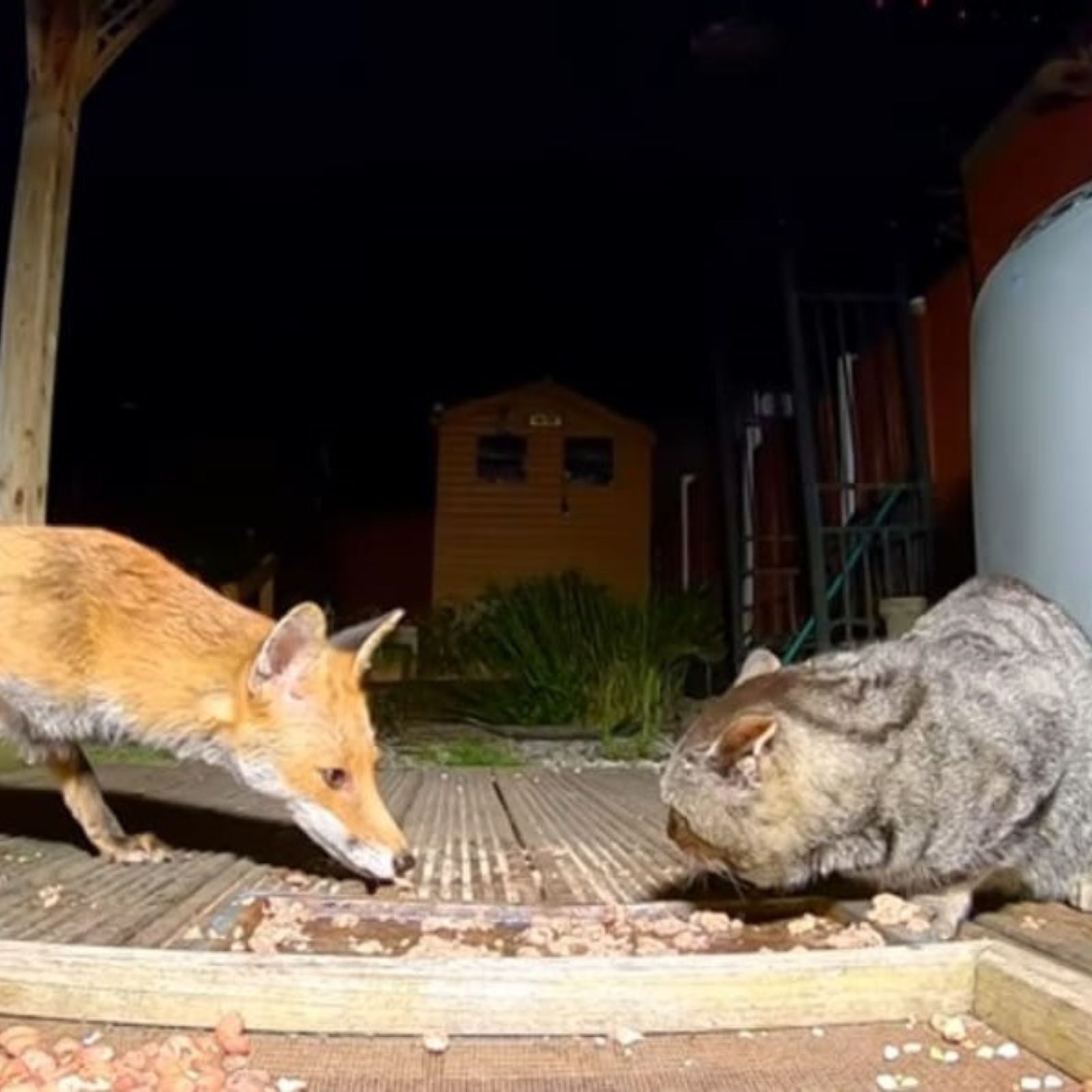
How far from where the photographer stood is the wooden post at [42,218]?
4086mm

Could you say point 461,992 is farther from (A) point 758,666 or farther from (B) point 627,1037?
(A) point 758,666

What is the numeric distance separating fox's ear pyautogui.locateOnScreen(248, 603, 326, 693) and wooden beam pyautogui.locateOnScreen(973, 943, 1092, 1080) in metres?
1.15

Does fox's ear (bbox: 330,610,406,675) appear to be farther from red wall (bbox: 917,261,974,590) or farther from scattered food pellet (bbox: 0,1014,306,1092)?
red wall (bbox: 917,261,974,590)

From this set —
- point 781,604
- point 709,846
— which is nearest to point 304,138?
point 781,604

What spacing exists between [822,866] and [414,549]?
9573mm

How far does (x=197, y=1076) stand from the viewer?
1050mm

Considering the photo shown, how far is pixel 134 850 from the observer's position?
7.07 feet

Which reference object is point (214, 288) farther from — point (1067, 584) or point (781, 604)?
point (1067, 584)

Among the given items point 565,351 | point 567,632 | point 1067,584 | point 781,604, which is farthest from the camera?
point 565,351

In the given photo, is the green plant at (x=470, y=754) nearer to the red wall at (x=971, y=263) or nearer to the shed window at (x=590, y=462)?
the red wall at (x=971, y=263)

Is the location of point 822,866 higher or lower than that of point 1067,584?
lower

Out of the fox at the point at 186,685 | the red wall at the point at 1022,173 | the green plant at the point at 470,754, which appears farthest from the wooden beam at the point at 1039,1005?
the red wall at the point at 1022,173

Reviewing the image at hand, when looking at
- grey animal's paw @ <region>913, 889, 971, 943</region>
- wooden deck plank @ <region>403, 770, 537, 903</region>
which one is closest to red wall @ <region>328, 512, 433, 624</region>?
wooden deck plank @ <region>403, 770, 537, 903</region>

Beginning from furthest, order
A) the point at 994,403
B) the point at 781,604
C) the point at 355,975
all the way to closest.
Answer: the point at 781,604, the point at 994,403, the point at 355,975
